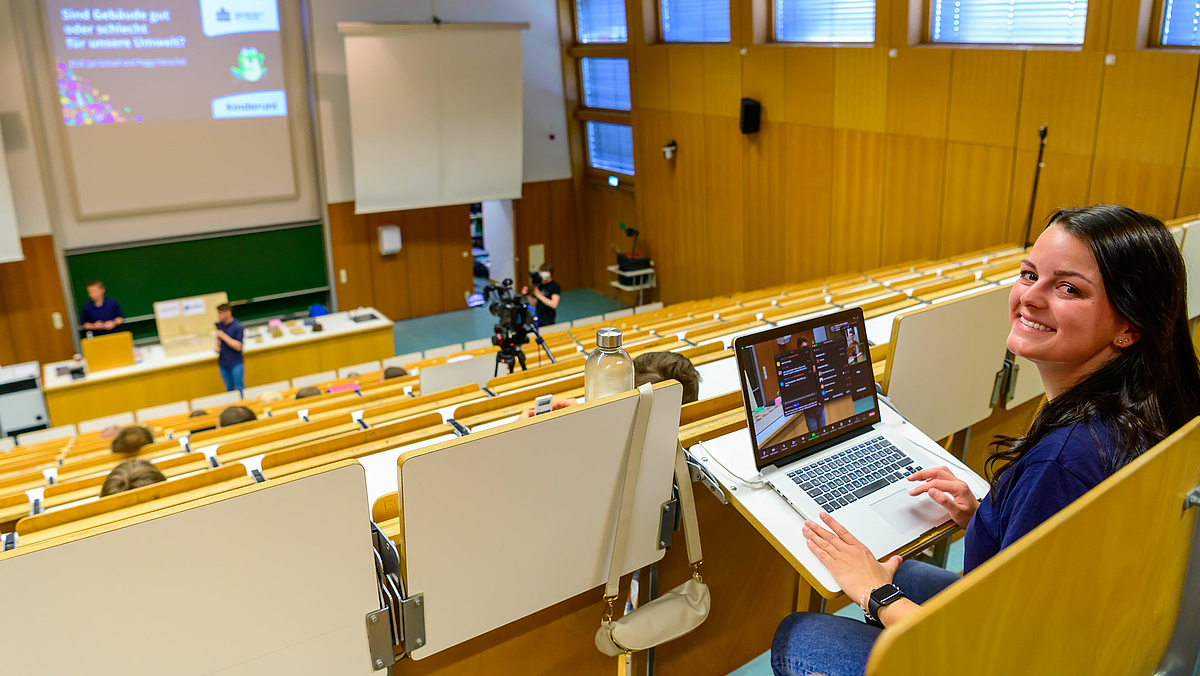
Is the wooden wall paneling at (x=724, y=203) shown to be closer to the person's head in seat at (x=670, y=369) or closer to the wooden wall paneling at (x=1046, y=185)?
the wooden wall paneling at (x=1046, y=185)

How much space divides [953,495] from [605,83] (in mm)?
11875

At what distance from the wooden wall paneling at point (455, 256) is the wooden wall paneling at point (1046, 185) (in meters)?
7.85

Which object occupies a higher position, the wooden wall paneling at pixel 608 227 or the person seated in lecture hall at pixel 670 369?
the person seated in lecture hall at pixel 670 369

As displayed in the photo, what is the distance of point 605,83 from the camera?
13070 millimetres

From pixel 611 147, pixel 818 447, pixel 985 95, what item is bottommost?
pixel 818 447

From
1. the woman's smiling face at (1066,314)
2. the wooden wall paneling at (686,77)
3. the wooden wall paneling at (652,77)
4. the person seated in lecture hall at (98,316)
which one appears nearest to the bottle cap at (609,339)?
the woman's smiling face at (1066,314)

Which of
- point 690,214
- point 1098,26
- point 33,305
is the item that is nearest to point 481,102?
point 690,214

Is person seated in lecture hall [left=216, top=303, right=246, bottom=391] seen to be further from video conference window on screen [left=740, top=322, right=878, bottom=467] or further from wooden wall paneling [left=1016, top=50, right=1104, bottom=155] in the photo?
wooden wall paneling [left=1016, top=50, right=1104, bottom=155]

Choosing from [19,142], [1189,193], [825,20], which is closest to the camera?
[1189,193]

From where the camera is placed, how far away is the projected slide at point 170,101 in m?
9.57

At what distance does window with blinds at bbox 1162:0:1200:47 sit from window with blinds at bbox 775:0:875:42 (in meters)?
2.81

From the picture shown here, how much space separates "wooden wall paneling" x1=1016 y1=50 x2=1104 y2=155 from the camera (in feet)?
22.5

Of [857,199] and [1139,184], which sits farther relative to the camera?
[857,199]

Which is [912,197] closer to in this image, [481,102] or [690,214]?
[690,214]
